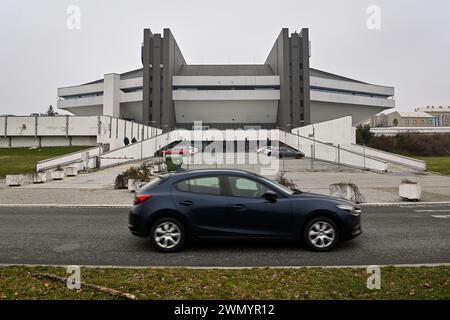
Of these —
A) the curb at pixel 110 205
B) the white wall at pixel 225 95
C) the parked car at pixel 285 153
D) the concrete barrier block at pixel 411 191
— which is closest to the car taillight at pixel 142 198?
the curb at pixel 110 205

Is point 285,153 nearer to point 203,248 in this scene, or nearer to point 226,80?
point 203,248

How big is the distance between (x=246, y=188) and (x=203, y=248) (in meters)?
1.39

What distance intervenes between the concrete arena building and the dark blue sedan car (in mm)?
51393

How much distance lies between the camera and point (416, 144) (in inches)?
1821

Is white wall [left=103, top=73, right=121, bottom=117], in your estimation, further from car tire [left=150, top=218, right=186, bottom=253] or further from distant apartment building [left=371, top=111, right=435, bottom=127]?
distant apartment building [left=371, top=111, right=435, bottom=127]

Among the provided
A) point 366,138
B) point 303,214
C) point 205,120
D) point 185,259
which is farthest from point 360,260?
point 205,120

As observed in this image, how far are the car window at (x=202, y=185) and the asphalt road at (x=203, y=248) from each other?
108cm

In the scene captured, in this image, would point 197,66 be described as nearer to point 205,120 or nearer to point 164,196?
point 205,120

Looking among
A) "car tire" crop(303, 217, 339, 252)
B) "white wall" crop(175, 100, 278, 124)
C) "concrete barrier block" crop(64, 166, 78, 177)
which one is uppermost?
"white wall" crop(175, 100, 278, 124)

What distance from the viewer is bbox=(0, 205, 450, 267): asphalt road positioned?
209 inches

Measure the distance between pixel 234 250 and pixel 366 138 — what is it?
1901 inches

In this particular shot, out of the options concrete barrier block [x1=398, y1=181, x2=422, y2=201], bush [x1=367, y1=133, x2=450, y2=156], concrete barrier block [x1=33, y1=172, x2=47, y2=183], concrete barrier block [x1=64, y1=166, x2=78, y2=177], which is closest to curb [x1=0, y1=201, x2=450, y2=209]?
concrete barrier block [x1=398, y1=181, x2=422, y2=201]

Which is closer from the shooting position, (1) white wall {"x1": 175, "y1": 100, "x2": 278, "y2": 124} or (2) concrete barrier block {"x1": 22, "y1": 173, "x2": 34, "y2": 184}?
(2) concrete barrier block {"x1": 22, "y1": 173, "x2": 34, "y2": 184}

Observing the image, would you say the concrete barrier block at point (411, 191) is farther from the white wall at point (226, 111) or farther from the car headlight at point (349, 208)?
the white wall at point (226, 111)
